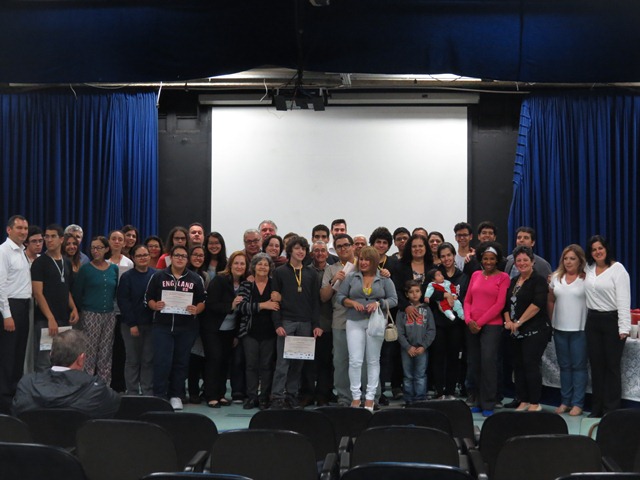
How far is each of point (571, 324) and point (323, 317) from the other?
2.21 m

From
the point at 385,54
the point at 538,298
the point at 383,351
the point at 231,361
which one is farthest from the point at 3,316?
the point at 538,298

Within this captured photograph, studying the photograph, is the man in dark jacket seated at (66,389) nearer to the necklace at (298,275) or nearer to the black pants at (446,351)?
the necklace at (298,275)

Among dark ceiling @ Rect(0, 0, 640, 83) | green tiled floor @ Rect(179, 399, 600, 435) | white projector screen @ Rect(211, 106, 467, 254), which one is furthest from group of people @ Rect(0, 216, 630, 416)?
white projector screen @ Rect(211, 106, 467, 254)

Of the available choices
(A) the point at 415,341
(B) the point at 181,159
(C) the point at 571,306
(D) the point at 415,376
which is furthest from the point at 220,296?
(B) the point at 181,159

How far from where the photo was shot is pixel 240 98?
433 inches

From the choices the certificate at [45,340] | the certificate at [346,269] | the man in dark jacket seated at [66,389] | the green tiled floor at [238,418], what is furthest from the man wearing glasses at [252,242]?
the man in dark jacket seated at [66,389]

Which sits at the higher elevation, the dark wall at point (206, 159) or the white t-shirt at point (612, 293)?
the dark wall at point (206, 159)

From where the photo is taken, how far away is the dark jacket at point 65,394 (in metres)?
4.03

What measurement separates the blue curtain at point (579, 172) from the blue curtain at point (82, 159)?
4925 mm

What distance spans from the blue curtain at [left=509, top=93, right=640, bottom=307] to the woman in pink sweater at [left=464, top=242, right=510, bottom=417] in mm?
3188

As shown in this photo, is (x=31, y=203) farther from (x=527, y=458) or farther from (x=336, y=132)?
(x=527, y=458)

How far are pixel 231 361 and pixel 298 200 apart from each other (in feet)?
11.9

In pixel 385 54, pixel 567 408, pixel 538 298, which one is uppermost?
pixel 385 54

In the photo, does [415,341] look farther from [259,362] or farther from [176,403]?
[176,403]
